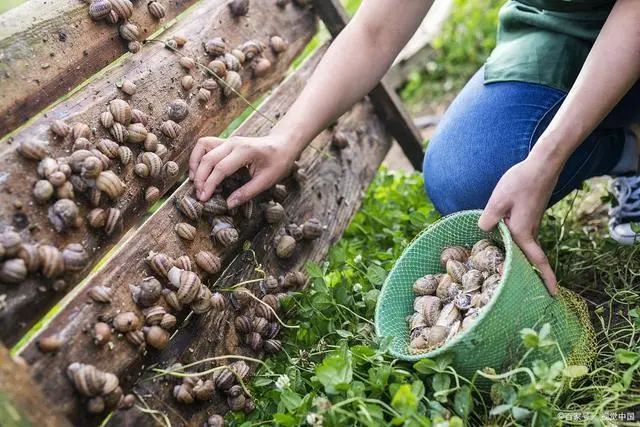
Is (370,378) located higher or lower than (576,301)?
higher

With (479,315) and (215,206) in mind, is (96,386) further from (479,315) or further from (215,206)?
(479,315)

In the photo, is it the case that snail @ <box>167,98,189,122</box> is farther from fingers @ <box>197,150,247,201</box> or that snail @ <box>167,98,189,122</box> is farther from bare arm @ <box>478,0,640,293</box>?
bare arm @ <box>478,0,640,293</box>

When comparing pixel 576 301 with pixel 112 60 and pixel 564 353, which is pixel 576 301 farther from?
pixel 112 60

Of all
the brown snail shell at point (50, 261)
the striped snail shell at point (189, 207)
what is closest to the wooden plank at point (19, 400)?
the brown snail shell at point (50, 261)

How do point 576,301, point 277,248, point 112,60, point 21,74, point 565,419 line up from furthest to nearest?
point 277,248 < point 112,60 < point 576,301 < point 21,74 < point 565,419

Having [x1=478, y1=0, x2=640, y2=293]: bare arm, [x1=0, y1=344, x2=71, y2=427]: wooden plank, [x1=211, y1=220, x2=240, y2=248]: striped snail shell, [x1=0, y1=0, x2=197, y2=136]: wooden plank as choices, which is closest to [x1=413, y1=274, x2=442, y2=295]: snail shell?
[x1=478, y1=0, x2=640, y2=293]: bare arm

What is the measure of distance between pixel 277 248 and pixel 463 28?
10.3 ft

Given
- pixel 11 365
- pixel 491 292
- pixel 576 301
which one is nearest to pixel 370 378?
pixel 491 292

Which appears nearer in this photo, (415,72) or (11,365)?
(11,365)

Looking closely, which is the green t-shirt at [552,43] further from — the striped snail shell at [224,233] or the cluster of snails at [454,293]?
the striped snail shell at [224,233]

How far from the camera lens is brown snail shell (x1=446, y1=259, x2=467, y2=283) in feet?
7.00

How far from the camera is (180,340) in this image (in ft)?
6.88

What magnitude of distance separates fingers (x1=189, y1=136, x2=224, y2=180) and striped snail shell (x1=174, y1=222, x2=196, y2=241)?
0.67ft

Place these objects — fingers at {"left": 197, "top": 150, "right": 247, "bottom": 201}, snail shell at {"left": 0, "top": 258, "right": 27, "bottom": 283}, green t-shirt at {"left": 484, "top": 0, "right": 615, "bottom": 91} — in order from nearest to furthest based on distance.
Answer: snail shell at {"left": 0, "top": 258, "right": 27, "bottom": 283} < fingers at {"left": 197, "top": 150, "right": 247, "bottom": 201} < green t-shirt at {"left": 484, "top": 0, "right": 615, "bottom": 91}
